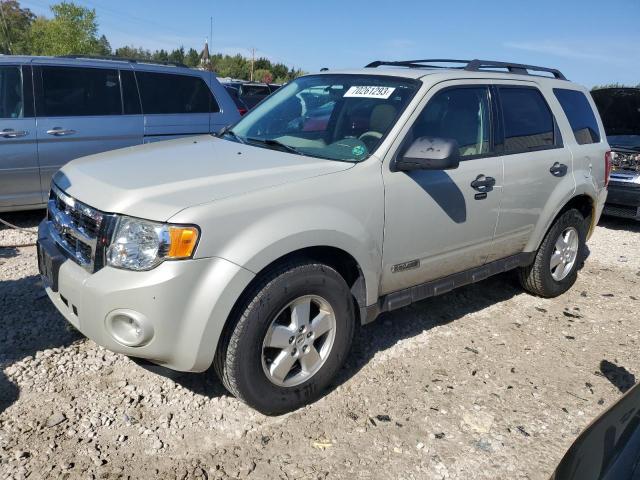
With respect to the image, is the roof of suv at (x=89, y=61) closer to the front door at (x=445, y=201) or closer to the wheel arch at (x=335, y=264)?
the front door at (x=445, y=201)

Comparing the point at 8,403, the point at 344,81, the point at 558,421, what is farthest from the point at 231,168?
the point at 558,421

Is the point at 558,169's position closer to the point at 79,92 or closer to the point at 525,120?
the point at 525,120

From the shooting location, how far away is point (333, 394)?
128 inches

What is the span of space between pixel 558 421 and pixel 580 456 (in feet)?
5.44

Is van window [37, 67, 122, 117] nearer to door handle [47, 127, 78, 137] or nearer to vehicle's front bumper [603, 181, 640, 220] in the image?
door handle [47, 127, 78, 137]

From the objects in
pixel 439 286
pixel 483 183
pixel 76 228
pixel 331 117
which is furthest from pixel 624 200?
pixel 76 228

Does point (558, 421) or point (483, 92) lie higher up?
point (483, 92)

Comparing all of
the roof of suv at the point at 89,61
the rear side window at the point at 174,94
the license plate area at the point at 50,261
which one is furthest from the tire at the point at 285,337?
the roof of suv at the point at 89,61

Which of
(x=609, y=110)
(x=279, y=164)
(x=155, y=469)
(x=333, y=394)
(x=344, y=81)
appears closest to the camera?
(x=155, y=469)

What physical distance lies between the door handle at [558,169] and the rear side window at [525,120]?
17 centimetres

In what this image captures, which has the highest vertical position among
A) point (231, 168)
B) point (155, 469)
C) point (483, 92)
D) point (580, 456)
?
point (483, 92)

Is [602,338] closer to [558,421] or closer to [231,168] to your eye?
[558,421]

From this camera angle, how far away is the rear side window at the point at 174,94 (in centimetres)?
648

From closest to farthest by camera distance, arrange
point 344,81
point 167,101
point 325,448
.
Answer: point 325,448
point 344,81
point 167,101
